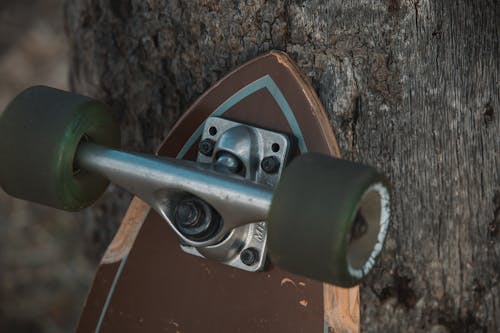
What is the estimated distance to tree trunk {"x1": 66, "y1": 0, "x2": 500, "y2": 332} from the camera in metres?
1.43

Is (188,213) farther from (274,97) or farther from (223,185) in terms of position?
(274,97)

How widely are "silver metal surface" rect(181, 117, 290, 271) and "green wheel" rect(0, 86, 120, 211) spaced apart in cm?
22

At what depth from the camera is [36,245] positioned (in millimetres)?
3316

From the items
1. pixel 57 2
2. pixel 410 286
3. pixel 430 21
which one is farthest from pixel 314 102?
pixel 57 2

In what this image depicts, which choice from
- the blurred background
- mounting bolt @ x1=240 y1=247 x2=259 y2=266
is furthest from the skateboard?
the blurred background

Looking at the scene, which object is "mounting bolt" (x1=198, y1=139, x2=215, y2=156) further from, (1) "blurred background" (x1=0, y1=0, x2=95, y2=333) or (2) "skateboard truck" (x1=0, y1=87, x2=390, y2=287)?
(1) "blurred background" (x1=0, y1=0, x2=95, y2=333)

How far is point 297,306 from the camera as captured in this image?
1432 millimetres

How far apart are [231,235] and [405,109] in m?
0.39

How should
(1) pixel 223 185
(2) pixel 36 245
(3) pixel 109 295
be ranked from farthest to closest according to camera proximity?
(2) pixel 36 245, (3) pixel 109 295, (1) pixel 223 185

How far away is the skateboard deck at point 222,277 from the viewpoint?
1.40 m

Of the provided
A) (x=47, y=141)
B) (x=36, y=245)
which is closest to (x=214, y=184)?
(x=47, y=141)

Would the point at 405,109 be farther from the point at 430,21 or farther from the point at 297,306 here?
the point at 297,306

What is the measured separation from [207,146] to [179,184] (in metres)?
0.21

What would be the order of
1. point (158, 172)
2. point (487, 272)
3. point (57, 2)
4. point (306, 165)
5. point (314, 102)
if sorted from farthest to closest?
point (57, 2), point (487, 272), point (314, 102), point (158, 172), point (306, 165)
